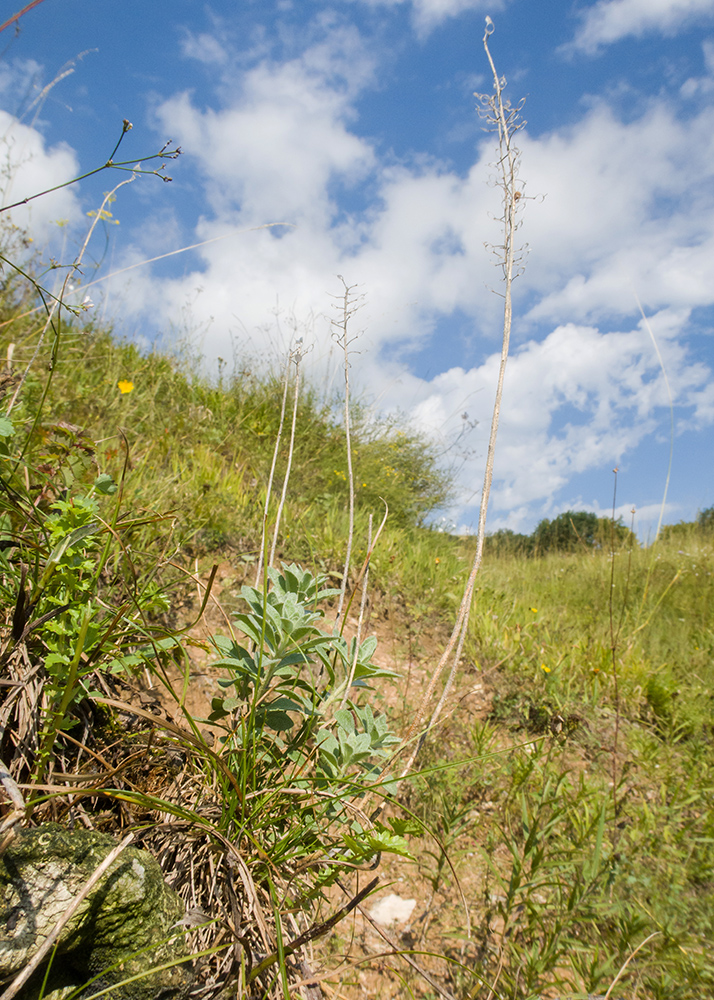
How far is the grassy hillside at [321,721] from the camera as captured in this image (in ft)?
3.55

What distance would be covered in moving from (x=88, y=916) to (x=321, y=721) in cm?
58

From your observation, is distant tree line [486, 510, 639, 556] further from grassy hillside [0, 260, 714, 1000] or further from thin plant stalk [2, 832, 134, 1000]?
thin plant stalk [2, 832, 134, 1000]

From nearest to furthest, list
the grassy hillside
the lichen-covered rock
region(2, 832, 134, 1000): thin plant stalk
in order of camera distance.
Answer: region(2, 832, 134, 1000): thin plant stalk, the lichen-covered rock, the grassy hillside

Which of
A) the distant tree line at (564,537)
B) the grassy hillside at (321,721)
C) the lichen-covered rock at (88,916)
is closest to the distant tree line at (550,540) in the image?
the distant tree line at (564,537)

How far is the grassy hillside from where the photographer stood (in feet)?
3.55

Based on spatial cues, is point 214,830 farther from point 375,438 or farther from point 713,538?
point 713,538

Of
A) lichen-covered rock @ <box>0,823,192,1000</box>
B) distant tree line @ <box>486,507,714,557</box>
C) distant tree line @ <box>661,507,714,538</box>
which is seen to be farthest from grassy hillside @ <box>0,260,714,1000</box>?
distant tree line @ <box>661,507,714,538</box>

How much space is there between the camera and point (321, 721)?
129 cm

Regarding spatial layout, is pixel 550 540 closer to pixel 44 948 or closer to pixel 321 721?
pixel 321 721

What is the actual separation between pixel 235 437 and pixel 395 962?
12.4 ft

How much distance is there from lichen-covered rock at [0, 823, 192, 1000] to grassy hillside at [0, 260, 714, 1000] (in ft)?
0.32

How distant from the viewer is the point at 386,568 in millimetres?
3662

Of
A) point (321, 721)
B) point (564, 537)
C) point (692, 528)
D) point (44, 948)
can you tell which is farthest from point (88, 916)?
point (564, 537)

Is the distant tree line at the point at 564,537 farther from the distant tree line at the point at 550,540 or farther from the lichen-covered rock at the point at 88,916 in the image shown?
the lichen-covered rock at the point at 88,916
